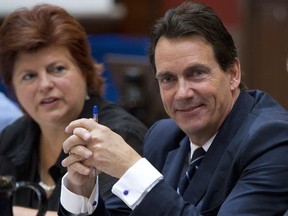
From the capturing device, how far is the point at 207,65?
195cm

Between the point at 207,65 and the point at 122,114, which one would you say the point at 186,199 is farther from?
the point at 122,114

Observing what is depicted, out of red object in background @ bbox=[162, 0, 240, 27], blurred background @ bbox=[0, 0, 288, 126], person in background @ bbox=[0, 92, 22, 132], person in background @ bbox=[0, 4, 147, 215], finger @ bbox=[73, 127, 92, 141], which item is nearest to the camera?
finger @ bbox=[73, 127, 92, 141]

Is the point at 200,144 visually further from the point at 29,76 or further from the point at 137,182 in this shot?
the point at 29,76

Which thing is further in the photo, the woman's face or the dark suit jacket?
the woman's face

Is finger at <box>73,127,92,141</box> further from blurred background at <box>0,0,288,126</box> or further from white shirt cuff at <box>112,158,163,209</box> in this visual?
blurred background at <box>0,0,288,126</box>

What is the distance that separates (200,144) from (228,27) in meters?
4.11

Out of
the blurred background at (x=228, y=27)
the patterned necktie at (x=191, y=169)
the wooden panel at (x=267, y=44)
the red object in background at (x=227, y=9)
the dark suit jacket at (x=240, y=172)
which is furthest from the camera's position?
the red object in background at (x=227, y=9)

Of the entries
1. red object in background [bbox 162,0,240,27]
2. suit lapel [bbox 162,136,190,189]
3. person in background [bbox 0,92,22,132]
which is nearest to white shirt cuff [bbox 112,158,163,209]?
suit lapel [bbox 162,136,190,189]

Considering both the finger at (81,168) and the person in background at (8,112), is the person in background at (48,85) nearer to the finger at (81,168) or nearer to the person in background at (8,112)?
the person in background at (8,112)

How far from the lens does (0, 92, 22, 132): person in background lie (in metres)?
3.20

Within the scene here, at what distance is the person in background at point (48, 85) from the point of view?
268 cm

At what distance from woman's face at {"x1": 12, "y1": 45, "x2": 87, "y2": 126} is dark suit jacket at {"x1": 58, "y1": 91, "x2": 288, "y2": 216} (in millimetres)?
705

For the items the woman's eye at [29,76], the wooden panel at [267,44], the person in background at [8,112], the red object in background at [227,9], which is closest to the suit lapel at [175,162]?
the woman's eye at [29,76]

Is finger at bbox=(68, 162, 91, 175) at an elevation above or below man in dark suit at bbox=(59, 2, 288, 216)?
below
